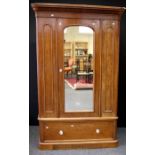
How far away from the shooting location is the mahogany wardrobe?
8.78ft

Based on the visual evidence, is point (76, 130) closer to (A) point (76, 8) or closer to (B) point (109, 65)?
(B) point (109, 65)

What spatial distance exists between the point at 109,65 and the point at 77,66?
486 mm

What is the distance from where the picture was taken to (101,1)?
11.7 ft

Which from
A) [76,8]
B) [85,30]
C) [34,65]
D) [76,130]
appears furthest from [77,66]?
[34,65]

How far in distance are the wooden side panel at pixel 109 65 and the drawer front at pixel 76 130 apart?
222 mm

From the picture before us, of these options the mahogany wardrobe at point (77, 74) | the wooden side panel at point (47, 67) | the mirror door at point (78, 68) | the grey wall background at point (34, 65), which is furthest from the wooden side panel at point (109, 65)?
the grey wall background at point (34, 65)

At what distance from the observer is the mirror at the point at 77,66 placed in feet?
8.95

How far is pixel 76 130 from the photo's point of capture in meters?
2.83

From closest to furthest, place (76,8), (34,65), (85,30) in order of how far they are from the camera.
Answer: (76,8) → (85,30) → (34,65)

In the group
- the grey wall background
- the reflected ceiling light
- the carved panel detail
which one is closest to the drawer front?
the carved panel detail

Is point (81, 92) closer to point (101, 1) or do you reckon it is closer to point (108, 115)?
point (108, 115)

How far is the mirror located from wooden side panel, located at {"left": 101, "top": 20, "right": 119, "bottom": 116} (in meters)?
0.18
